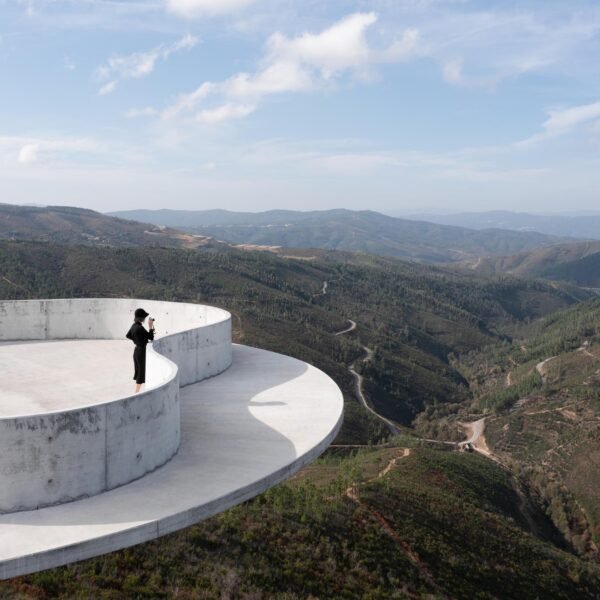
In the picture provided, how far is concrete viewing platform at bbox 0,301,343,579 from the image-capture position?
9.30 metres

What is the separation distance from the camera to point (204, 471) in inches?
463

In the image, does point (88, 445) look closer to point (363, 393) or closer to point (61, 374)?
point (61, 374)

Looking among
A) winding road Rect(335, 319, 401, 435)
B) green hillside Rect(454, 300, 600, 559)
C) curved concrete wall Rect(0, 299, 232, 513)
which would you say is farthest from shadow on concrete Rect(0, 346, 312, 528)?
winding road Rect(335, 319, 401, 435)

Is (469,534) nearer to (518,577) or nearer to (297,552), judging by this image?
(518,577)

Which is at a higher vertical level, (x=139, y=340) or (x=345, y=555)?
(x=139, y=340)

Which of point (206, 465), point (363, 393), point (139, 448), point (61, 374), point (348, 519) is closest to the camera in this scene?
point (139, 448)

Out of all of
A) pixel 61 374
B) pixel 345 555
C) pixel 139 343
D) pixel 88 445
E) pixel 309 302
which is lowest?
pixel 309 302

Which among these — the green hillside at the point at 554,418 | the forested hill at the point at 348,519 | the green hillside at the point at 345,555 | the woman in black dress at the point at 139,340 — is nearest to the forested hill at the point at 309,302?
the forested hill at the point at 348,519

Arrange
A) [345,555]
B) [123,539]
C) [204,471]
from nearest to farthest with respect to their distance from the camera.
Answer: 1. [123,539]
2. [204,471]
3. [345,555]

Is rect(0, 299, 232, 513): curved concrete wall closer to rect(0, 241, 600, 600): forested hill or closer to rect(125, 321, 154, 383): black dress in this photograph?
rect(125, 321, 154, 383): black dress

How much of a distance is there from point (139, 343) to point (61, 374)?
16.6ft

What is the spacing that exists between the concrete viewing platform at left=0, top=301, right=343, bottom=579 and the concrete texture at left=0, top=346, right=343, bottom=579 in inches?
0.8

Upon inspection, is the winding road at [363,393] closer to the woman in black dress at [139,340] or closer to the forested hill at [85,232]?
the woman in black dress at [139,340]

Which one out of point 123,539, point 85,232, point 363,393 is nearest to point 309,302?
point 363,393
